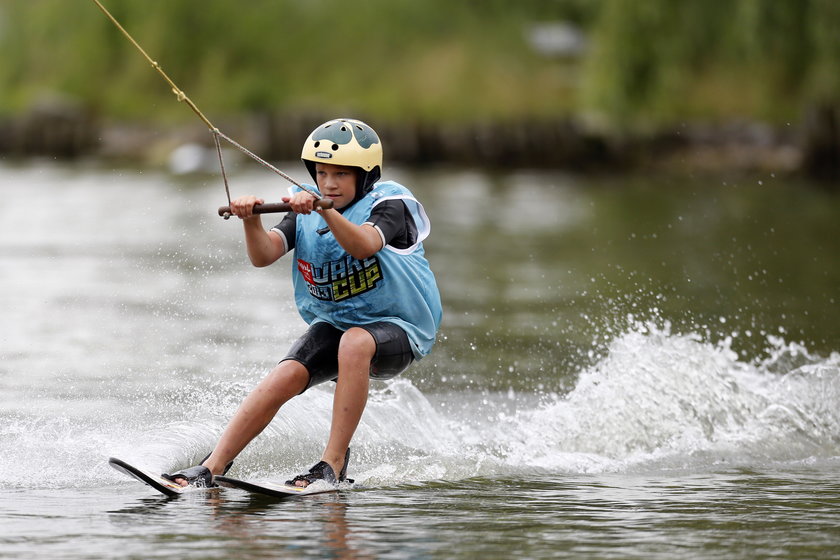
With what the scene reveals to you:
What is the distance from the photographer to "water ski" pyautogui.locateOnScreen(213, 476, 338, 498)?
6035 millimetres

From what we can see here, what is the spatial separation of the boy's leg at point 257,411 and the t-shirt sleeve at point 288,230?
53cm

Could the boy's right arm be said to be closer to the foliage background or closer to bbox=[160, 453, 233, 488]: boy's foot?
bbox=[160, 453, 233, 488]: boy's foot

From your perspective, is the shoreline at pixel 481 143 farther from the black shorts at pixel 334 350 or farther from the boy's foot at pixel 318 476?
the boy's foot at pixel 318 476

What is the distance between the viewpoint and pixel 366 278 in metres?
6.40

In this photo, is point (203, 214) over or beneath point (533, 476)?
over

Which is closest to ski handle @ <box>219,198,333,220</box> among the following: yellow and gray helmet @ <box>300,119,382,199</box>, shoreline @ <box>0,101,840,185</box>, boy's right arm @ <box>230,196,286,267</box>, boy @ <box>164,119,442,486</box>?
boy's right arm @ <box>230,196,286,267</box>

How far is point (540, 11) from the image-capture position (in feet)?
150

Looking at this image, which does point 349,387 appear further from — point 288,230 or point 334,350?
point 288,230

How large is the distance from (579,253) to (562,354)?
22.4ft

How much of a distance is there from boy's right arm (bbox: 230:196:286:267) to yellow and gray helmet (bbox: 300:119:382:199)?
0.36 meters

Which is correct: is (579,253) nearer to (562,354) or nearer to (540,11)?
(562,354)

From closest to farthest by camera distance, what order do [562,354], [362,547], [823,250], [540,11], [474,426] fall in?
[362,547], [474,426], [562,354], [823,250], [540,11]

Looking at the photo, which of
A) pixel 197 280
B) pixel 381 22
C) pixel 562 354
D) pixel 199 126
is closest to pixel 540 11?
pixel 381 22

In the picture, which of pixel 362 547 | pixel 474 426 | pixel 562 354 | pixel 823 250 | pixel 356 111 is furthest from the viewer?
pixel 356 111
